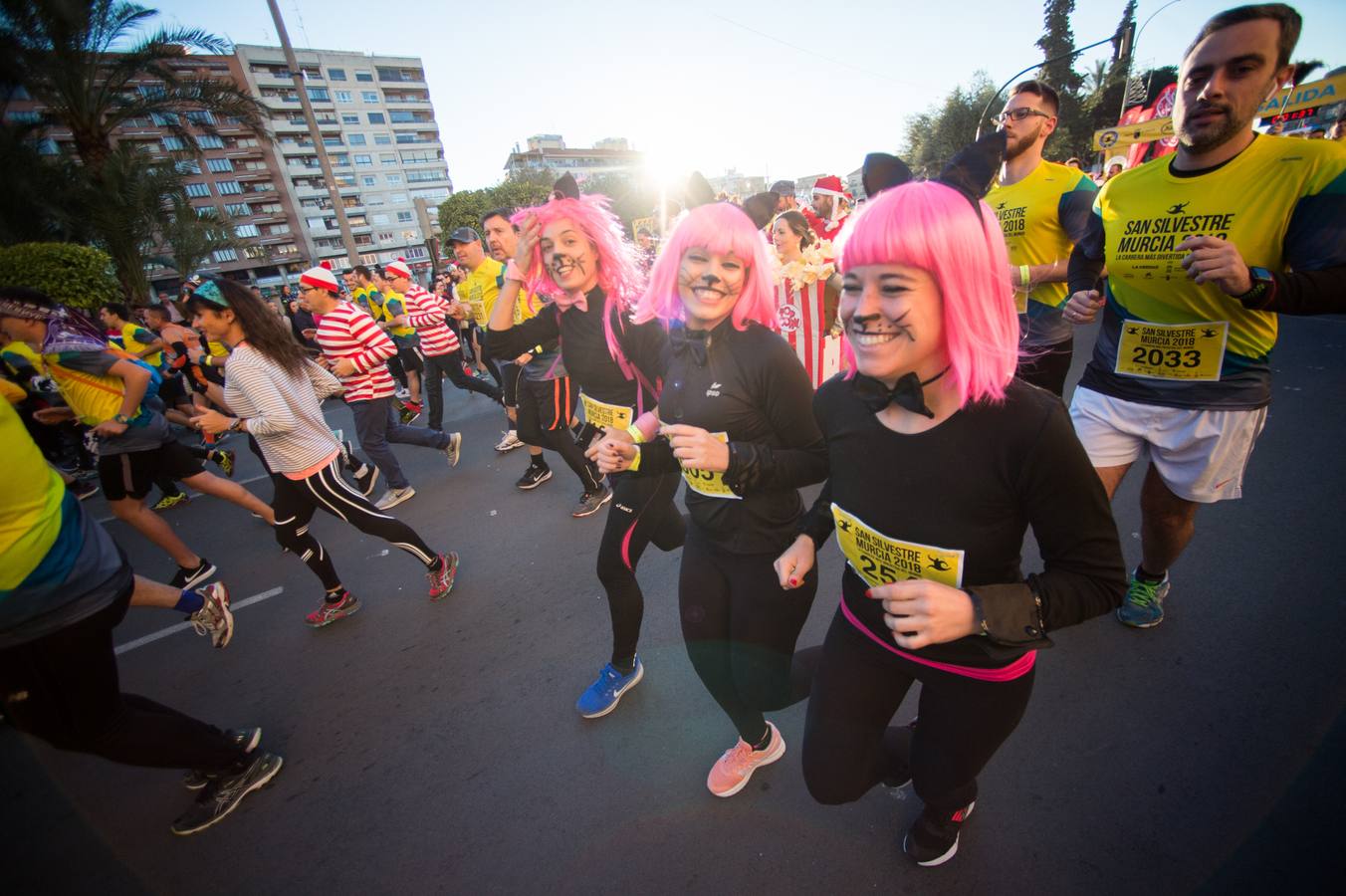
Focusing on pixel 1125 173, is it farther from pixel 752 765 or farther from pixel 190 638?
pixel 190 638

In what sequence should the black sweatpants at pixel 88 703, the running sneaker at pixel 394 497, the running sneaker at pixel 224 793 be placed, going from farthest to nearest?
1. the running sneaker at pixel 394 497
2. the running sneaker at pixel 224 793
3. the black sweatpants at pixel 88 703

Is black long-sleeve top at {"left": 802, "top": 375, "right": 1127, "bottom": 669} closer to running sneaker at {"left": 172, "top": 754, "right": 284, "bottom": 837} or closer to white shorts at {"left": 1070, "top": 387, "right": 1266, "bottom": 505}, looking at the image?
white shorts at {"left": 1070, "top": 387, "right": 1266, "bottom": 505}

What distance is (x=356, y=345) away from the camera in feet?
14.7

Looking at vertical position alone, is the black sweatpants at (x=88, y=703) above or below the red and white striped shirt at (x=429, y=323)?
below

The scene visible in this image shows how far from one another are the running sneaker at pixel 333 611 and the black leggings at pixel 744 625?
111 inches

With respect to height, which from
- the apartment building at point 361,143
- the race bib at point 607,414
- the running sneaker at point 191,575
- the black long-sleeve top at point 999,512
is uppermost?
the apartment building at point 361,143

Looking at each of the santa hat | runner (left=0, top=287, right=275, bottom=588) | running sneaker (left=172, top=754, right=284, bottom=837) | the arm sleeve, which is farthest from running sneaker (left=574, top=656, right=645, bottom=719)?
the santa hat

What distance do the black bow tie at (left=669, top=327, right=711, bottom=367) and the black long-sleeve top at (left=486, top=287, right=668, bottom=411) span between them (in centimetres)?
44

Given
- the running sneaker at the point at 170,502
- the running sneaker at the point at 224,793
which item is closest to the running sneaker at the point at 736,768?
the running sneaker at the point at 224,793

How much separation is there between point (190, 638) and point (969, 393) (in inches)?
191

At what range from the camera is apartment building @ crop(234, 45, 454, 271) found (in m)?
57.3

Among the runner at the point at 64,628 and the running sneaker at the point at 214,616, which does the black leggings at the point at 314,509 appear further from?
the runner at the point at 64,628

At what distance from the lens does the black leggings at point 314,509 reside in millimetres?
3232

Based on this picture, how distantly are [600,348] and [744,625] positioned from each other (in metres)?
1.59
